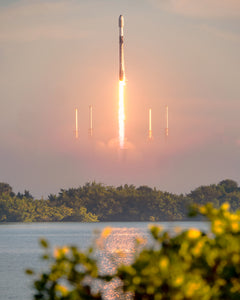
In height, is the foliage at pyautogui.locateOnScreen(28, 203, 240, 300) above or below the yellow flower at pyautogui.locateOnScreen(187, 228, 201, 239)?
below

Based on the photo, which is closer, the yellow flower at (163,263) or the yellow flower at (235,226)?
the yellow flower at (163,263)

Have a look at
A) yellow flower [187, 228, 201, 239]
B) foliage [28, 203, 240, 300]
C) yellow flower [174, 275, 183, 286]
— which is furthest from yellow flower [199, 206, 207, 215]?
yellow flower [174, 275, 183, 286]

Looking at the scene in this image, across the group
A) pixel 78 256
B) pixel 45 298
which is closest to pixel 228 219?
pixel 78 256

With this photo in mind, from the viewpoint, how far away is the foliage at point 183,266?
32.3 ft

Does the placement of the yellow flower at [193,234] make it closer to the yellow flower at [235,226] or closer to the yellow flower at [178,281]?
the yellow flower at [235,226]

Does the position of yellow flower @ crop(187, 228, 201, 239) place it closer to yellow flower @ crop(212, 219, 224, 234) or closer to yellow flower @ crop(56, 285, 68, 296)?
yellow flower @ crop(212, 219, 224, 234)

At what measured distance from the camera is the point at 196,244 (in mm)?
10344

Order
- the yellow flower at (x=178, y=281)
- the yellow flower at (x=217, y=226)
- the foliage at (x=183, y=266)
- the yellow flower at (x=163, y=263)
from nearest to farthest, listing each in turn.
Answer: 1. the yellow flower at (x=163, y=263)
2. the yellow flower at (x=178, y=281)
3. the foliage at (x=183, y=266)
4. the yellow flower at (x=217, y=226)

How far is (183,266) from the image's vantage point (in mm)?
9922

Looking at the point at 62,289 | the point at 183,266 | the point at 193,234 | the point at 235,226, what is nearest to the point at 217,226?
the point at 235,226

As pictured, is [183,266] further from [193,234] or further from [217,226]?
[217,226]

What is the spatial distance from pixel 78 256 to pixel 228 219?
7.33ft

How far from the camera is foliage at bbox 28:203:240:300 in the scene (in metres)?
9.86

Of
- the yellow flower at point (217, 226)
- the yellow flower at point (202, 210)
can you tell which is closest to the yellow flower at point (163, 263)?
the yellow flower at point (217, 226)
